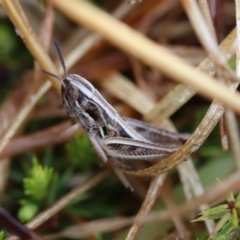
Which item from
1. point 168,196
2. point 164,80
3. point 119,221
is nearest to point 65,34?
point 164,80

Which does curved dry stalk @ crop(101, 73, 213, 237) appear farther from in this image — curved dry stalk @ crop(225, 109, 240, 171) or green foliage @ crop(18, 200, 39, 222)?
green foliage @ crop(18, 200, 39, 222)

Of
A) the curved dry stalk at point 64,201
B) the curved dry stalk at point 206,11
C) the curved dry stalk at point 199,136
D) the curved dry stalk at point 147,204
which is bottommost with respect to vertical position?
the curved dry stalk at point 147,204

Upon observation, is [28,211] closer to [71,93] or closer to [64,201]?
[64,201]

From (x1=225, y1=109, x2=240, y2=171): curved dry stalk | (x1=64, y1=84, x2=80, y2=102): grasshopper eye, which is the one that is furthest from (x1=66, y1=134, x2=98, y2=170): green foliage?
(x1=225, y1=109, x2=240, y2=171): curved dry stalk

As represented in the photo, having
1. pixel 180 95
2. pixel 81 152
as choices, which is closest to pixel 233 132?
pixel 180 95

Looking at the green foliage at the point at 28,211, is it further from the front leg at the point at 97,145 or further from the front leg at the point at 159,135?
the front leg at the point at 159,135

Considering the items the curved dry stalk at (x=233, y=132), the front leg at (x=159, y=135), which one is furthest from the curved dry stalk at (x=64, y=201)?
the curved dry stalk at (x=233, y=132)
